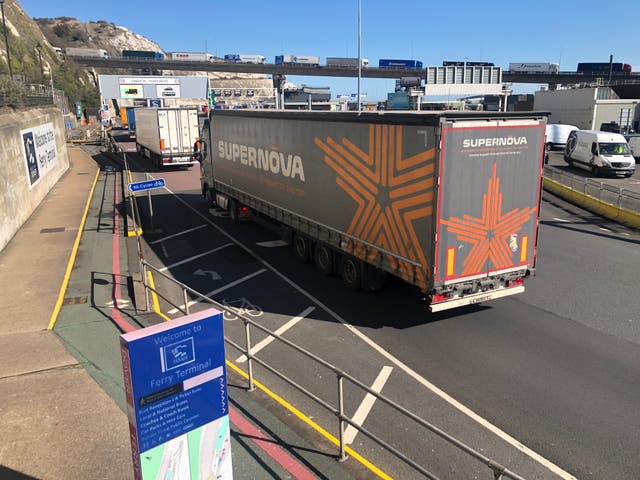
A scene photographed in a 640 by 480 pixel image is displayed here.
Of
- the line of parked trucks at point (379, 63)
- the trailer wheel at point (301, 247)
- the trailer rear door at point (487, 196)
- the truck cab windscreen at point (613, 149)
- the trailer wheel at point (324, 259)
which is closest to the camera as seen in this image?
the trailer rear door at point (487, 196)

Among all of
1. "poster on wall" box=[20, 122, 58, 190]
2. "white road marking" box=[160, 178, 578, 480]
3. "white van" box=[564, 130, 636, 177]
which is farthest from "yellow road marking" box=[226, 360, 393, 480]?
"white van" box=[564, 130, 636, 177]

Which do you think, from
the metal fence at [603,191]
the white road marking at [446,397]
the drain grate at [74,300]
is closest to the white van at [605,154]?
the metal fence at [603,191]

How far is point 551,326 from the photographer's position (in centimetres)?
1073

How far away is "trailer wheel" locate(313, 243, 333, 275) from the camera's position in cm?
1377

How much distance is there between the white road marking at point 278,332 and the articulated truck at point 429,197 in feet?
5.40

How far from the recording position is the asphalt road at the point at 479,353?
6828 mm

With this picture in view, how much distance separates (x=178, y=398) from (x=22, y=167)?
64.2 feet

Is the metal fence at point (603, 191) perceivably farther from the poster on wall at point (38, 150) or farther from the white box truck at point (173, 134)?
the poster on wall at point (38, 150)

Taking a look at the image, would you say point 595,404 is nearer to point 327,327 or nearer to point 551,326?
point 551,326

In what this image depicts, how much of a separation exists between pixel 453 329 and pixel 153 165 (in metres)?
34.6

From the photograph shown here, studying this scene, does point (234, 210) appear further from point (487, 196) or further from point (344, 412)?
point (344, 412)

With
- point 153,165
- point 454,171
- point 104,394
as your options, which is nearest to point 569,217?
point 454,171

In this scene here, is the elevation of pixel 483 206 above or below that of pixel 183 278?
above

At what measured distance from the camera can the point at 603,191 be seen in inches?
949
